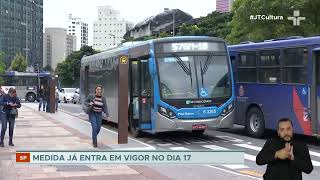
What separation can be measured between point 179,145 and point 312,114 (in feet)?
12.2

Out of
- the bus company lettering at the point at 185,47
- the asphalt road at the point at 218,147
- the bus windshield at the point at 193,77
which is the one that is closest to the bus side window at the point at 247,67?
the bus windshield at the point at 193,77

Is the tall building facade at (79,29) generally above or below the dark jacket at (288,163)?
above

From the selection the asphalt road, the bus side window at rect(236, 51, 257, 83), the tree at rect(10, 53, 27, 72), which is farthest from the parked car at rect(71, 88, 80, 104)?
the tree at rect(10, 53, 27, 72)

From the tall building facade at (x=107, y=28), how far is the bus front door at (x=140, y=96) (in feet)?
336

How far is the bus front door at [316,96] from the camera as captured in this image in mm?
14102

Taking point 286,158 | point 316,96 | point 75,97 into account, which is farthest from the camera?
point 75,97

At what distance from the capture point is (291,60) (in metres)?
15.1

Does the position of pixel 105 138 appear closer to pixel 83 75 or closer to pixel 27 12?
pixel 83 75

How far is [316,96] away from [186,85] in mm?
3588

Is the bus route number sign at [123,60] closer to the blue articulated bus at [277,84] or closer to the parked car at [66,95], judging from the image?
the blue articulated bus at [277,84]

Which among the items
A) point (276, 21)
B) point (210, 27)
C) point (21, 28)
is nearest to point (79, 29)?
point (21, 28)

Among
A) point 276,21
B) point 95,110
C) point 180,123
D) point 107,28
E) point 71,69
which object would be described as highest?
point 107,28

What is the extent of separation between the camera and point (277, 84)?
51.8ft

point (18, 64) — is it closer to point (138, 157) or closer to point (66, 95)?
point (66, 95)
